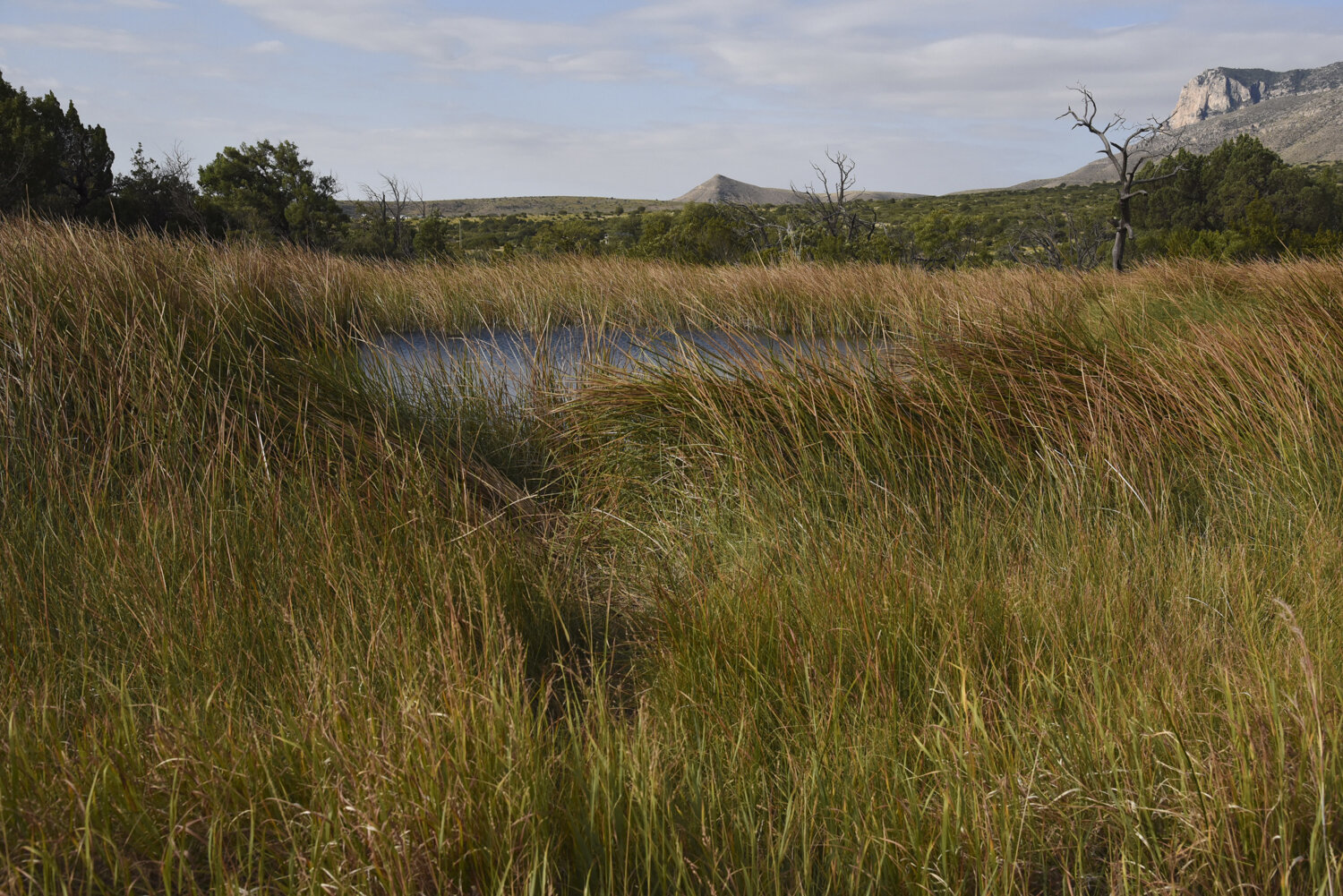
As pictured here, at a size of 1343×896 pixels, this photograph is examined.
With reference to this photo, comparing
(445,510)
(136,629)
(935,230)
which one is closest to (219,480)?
(136,629)

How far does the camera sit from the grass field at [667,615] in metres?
1.15

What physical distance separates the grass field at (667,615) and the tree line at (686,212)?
29.2 ft

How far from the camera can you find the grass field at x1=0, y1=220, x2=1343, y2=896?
1.15m

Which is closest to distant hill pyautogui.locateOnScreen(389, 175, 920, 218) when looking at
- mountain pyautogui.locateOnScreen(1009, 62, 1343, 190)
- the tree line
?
mountain pyautogui.locateOnScreen(1009, 62, 1343, 190)

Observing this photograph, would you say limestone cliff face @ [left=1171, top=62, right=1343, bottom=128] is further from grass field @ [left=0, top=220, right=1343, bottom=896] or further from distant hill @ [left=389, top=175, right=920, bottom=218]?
grass field @ [left=0, top=220, right=1343, bottom=896]

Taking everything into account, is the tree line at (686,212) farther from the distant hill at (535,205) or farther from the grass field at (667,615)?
the distant hill at (535,205)

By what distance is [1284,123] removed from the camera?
7231cm

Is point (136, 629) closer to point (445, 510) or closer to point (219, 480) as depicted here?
point (219, 480)

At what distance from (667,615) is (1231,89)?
170231 millimetres

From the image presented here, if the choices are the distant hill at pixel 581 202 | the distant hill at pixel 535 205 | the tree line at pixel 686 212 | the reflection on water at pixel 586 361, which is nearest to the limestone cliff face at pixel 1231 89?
the distant hill at pixel 581 202

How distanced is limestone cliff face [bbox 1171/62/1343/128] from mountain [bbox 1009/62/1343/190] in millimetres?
161

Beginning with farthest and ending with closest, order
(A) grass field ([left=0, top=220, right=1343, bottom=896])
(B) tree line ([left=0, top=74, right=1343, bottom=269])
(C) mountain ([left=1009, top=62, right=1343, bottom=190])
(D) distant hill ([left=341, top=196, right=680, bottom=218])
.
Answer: (D) distant hill ([left=341, top=196, right=680, bottom=218]), (C) mountain ([left=1009, top=62, right=1343, bottom=190]), (B) tree line ([left=0, top=74, right=1343, bottom=269]), (A) grass field ([left=0, top=220, right=1343, bottom=896])

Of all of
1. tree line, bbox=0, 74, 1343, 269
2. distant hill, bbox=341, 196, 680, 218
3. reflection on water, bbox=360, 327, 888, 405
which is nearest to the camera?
reflection on water, bbox=360, 327, 888, 405

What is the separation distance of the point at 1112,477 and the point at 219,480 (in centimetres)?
272
